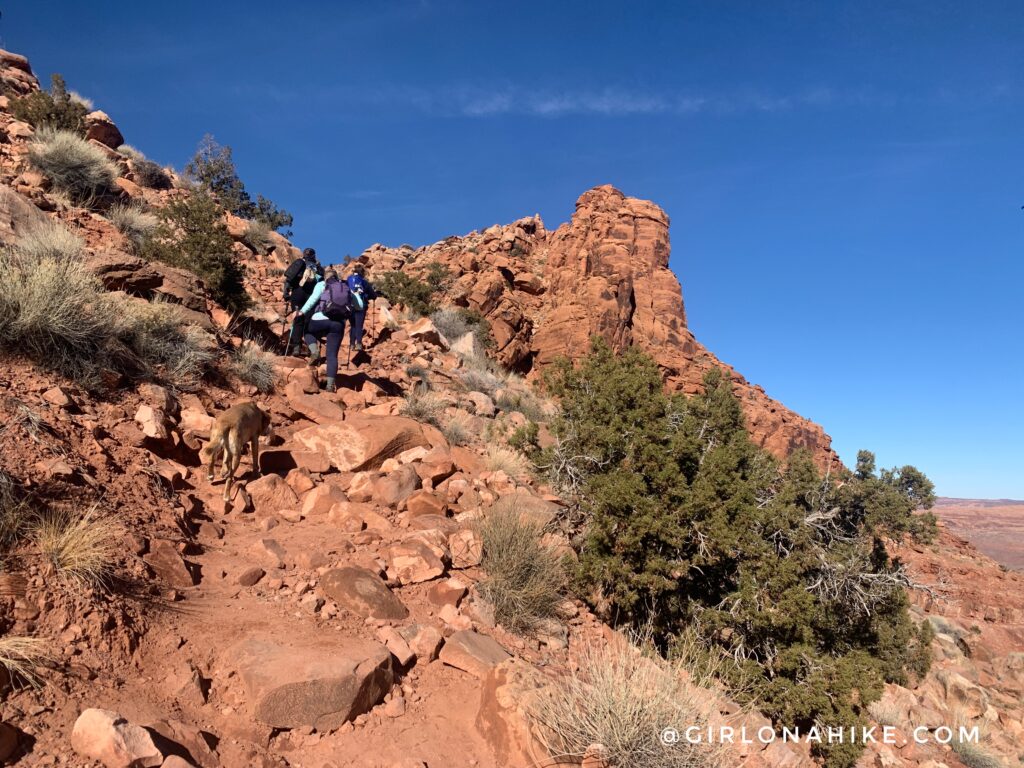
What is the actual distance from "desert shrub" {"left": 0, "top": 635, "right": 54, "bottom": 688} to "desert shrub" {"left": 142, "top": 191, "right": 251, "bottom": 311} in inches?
323

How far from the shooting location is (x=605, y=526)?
639 cm

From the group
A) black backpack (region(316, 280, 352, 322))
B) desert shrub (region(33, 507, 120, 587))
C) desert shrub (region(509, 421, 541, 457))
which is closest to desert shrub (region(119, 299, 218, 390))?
black backpack (region(316, 280, 352, 322))

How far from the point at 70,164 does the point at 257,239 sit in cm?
566

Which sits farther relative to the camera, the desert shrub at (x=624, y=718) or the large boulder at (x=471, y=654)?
the large boulder at (x=471, y=654)

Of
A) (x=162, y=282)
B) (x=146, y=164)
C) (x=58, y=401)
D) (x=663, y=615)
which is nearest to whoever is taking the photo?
(x=58, y=401)

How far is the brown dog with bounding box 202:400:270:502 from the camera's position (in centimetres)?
571

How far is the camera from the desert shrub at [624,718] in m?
3.21

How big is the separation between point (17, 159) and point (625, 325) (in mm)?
24179

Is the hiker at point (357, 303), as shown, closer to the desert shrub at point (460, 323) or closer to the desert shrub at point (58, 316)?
the desert shrub at point (58, 316)

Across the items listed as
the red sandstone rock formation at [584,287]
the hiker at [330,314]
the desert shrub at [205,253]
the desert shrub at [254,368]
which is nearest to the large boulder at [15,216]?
the desert shrub at [205,253]

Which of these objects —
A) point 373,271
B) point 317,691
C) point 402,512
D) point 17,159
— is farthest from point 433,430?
point 373,271

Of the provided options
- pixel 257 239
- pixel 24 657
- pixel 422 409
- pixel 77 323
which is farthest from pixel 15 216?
pixel 257 239

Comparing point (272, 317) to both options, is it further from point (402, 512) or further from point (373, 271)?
point (373, 271)

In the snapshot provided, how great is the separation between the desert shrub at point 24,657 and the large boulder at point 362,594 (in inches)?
72.7
